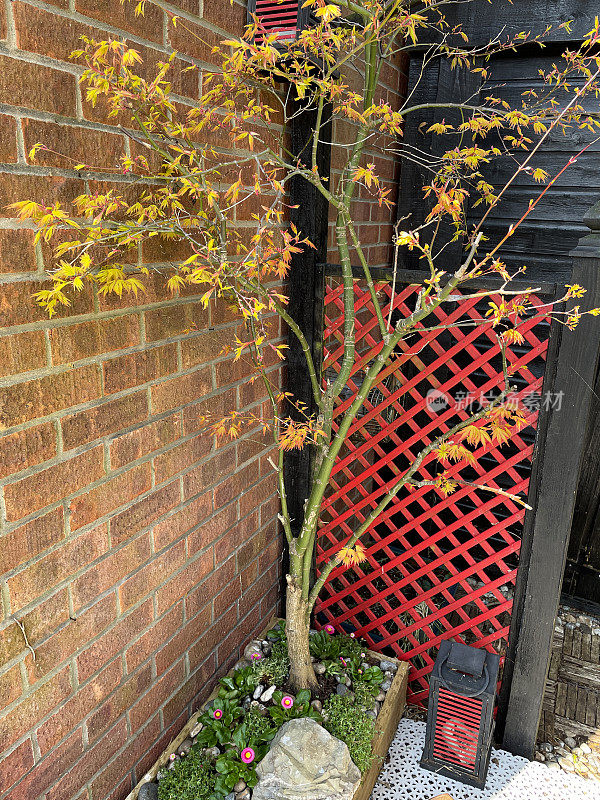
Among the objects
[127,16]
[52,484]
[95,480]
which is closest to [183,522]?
[95,480]

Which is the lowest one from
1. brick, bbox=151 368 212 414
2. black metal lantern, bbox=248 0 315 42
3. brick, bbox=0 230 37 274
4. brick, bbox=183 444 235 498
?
brick, bbox=183 444 235 498

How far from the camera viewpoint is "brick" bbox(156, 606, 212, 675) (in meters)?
1.70

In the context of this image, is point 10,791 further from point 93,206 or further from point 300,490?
point 300,490

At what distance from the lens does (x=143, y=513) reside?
5.06 ft

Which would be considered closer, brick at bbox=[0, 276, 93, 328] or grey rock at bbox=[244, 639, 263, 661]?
brick at bbox=[0, 276, 93, 328]

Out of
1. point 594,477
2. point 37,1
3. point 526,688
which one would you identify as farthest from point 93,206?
point 594,477

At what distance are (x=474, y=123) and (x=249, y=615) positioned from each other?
1.78 meters

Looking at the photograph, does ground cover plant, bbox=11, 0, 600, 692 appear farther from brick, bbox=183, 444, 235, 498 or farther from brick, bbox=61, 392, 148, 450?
brick, bbox=61, 392, 148, 450

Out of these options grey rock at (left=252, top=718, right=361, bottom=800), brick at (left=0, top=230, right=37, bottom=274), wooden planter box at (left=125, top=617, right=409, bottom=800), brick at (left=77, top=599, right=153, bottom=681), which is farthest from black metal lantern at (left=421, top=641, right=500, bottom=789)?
brick at (left=0, top=230, right=37, bottom=274)

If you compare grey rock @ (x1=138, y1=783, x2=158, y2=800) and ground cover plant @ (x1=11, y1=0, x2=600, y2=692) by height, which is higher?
ground cover plant @ (x1=11, y1=0, x2=600, y2=692)

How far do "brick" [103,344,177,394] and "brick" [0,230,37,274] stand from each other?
29 centimetres

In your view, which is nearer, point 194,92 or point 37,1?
point 37,1

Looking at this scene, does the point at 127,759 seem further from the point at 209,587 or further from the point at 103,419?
the point at 103,419

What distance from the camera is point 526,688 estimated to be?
202cm
